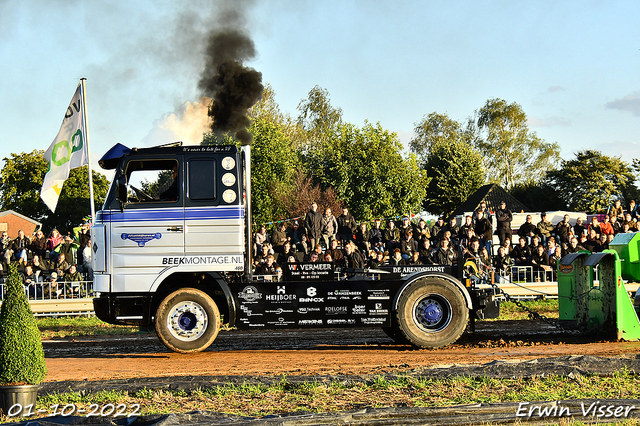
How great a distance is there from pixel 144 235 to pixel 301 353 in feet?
10.7

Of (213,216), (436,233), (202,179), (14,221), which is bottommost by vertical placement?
(436,233)

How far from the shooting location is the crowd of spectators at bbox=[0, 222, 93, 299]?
17.8 metres

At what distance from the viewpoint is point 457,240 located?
19031 mm

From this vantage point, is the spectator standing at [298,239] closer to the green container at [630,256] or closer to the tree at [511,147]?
the green container at [630,256]

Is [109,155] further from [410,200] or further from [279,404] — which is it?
[410,200]

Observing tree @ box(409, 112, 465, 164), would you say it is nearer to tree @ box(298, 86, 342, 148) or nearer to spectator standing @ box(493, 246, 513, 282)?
tree @ box(298, 86, 342, 148)

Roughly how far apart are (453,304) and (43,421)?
6.70m

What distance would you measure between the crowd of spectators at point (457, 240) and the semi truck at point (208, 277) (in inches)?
233

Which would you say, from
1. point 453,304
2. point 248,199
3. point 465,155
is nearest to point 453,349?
→ point 453,304

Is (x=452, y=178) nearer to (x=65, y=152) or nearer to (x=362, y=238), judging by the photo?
(x=362, y=238)

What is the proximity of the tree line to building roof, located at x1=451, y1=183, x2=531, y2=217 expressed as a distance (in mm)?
1935

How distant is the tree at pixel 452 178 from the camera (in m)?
60.6

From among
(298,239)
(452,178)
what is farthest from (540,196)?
(298,239)

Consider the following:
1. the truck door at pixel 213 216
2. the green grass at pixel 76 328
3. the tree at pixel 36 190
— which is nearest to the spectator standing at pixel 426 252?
the green grass at pixel 76 328
